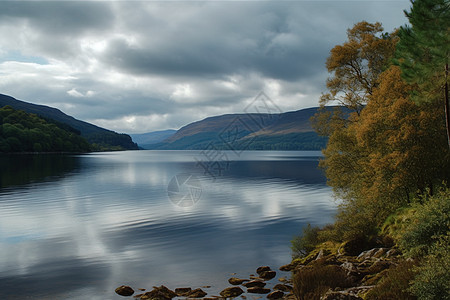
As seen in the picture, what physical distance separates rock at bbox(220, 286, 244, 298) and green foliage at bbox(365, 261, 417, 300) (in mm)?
8166

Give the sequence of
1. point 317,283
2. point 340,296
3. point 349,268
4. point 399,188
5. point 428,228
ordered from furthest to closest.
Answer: point 399,188, point 349,268, point 317,283, point 428,228, point 340,296

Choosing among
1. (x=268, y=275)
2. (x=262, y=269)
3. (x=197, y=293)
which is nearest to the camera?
(x=197, y=293)

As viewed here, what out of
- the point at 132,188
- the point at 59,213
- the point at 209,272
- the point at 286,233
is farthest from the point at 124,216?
the point at 132,188

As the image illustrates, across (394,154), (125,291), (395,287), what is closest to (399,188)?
(394,154)

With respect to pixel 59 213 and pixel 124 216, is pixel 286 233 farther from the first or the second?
pixel 59 213

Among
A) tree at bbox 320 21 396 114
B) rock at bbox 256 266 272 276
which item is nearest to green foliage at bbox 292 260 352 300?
rock at bbox 256 266 272 276

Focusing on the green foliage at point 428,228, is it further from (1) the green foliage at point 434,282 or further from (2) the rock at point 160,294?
(2) the rock at point 160,294

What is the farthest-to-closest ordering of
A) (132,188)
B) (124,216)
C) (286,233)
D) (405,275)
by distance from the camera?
1. (132,188)
2. (124,216)
3. (286,233)
4. (405,275)

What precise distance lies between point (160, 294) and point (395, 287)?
13622 mm

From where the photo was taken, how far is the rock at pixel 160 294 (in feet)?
71.2

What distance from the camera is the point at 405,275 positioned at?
18.0 meters

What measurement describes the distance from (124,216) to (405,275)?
41.7 m

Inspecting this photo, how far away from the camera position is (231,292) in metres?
22.4

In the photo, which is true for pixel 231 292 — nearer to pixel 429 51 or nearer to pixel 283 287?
pixel 283 287
